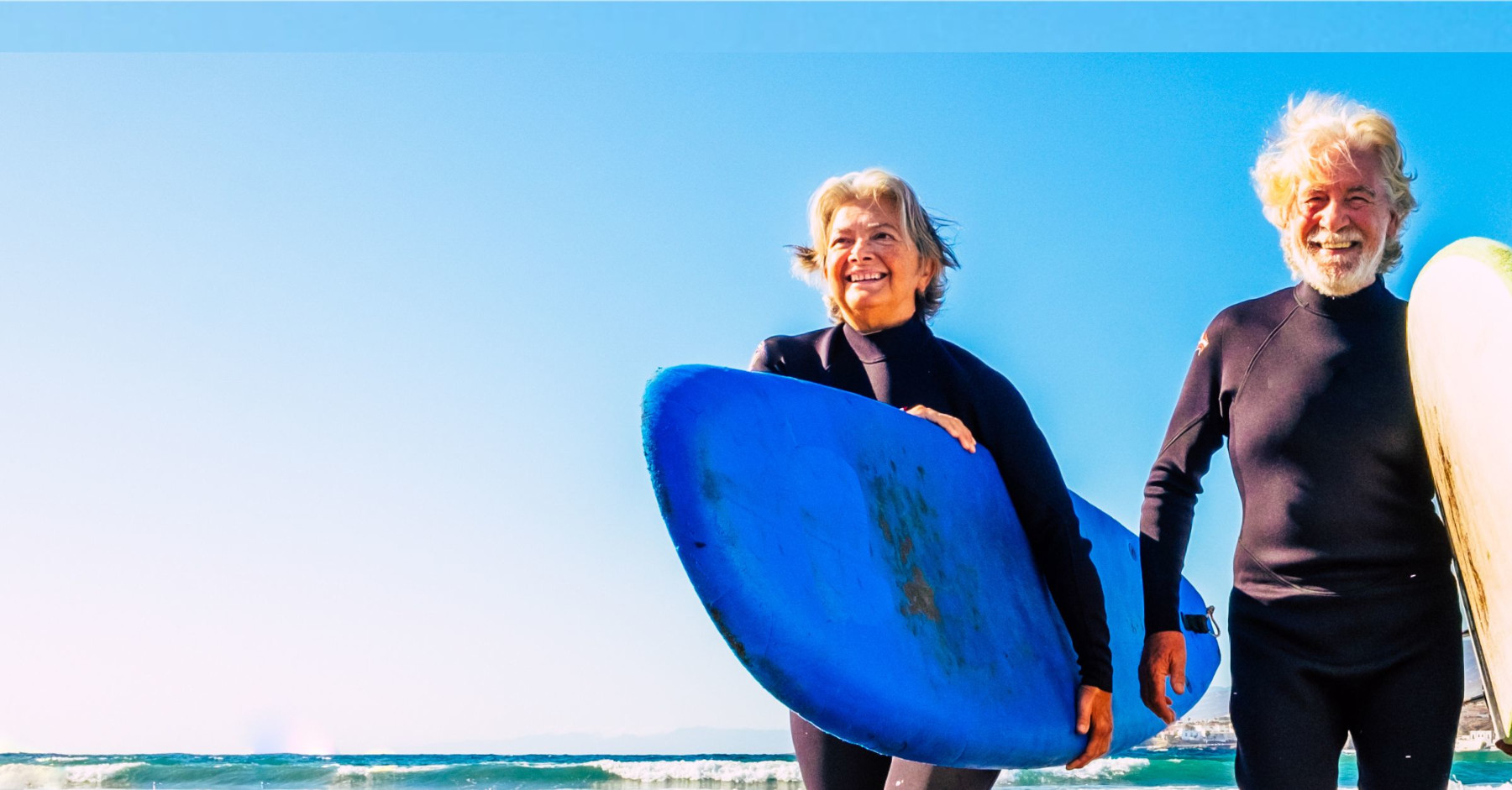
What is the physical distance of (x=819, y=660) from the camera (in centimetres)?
168

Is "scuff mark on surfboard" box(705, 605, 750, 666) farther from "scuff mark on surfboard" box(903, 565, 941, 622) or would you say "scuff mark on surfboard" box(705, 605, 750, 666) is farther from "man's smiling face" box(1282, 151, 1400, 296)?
"man's smiling face" box(1282, 151, 1400, 296)

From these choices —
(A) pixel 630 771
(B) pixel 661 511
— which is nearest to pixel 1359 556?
(B) pixel 661 511

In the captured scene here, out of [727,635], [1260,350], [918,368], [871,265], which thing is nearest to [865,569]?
[727,635]

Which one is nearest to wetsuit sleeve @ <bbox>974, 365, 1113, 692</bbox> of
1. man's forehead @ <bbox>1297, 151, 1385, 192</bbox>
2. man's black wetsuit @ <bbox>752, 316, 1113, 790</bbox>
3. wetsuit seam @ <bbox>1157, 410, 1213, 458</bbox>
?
man's black wetsuit @ <bbox>752, 316, 1113, 790</bbox>

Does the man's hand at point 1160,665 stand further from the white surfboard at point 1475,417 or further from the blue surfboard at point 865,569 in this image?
the white surfboard at point 1475,417

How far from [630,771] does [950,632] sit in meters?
15.9

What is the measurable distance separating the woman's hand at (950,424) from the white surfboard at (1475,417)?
2.43 feet

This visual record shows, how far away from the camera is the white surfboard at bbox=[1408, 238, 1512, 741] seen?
175 centimetres

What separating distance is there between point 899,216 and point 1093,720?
1.01 m

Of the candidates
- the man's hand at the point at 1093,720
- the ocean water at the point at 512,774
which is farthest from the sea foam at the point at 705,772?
the man's hand at the point at 1093,720

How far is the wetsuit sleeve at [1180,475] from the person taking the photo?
2.23 meters

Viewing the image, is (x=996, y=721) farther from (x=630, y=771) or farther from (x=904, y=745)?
(x=630, y=771)

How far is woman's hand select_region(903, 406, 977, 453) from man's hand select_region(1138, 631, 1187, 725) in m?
0.48

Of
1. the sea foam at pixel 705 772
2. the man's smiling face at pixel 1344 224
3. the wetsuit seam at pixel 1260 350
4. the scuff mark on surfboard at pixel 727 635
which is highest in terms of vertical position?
the man's smiling face at pixel 1344 224
